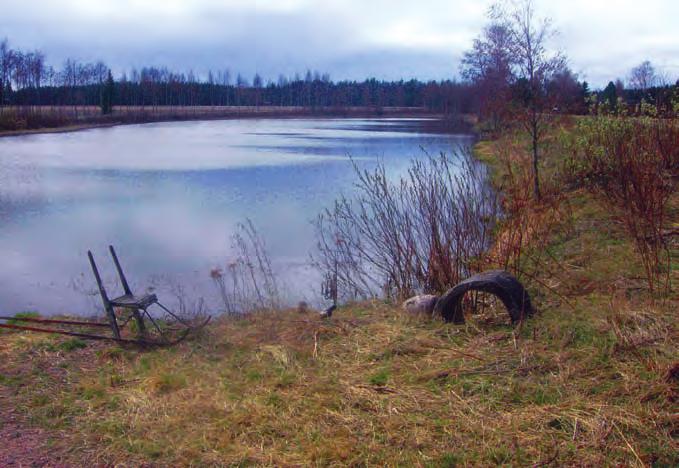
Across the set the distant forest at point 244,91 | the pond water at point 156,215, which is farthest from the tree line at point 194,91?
the pond water at point 156,215

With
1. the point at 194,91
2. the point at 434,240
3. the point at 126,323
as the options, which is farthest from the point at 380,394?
the point at 194,91

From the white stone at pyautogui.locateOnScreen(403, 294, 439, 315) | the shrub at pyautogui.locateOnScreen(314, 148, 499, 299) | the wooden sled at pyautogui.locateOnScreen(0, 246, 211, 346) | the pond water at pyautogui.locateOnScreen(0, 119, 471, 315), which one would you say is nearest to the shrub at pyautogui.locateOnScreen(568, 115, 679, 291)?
the shrub at pyautogui.locateOnScreen(314, 148, 499, 299)

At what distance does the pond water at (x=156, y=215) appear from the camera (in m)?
10.3

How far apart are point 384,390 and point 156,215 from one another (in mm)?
12160

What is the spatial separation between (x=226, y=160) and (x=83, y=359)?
2284cm

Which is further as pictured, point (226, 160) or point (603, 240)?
point (226, 160)

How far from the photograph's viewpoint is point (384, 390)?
15.0ft

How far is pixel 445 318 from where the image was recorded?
5.94 meters

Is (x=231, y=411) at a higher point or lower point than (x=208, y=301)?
higher

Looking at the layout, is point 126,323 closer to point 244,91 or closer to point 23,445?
point 23,445

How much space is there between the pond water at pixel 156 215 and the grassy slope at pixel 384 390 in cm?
342

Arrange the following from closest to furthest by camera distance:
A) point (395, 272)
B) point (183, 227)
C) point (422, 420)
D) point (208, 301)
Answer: point (422, 420) < point (395, 272) < point (208, 301) < point (183, 227)

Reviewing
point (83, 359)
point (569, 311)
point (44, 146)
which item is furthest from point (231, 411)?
point (44, 146)

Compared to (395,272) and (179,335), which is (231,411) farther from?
(395,272)
